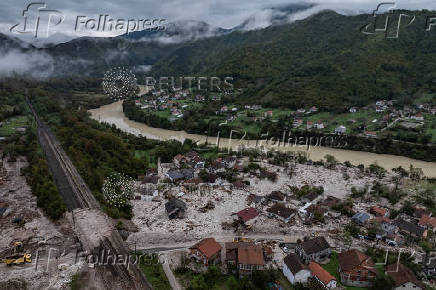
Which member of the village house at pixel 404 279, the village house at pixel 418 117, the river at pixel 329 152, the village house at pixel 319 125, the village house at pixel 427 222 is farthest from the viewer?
the village house at pixel 319 125

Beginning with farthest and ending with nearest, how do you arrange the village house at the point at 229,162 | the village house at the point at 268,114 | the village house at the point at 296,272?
the village house at the point at 268,114
the village house at the point at 229,162
the village house at the point at 296,272

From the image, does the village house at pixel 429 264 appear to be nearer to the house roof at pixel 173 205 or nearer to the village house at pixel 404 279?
the village house at pixel 404 279

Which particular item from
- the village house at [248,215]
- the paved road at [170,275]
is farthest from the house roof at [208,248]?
the village house at [248,215]

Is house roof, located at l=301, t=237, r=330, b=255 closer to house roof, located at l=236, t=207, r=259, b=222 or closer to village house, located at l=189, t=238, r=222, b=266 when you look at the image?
house roof, located at l=236, t=207, r=259, b=222

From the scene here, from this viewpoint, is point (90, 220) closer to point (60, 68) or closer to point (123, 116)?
point (123, 116)

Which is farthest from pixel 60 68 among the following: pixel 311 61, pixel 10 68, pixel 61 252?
pixel 61 252

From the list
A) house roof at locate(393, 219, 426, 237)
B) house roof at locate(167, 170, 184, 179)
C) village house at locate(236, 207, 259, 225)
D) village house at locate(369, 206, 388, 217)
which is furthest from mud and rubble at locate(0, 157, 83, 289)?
village house at locate(369, 206, 388, 217)

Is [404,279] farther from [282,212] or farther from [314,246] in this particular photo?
[282,212]
